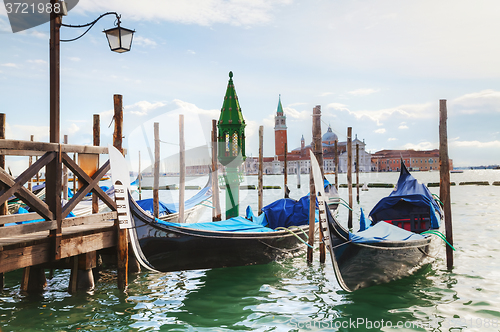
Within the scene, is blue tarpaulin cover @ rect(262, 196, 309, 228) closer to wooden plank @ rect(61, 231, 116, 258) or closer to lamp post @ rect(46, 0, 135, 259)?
wooden plank @ rect(61, 231, 116, 258)

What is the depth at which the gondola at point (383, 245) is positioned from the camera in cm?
384

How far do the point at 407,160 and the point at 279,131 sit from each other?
26.9 metres

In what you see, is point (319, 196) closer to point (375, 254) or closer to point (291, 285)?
point (375, 254)

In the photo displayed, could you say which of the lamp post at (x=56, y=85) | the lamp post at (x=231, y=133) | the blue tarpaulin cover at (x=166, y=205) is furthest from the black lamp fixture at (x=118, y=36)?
the lamp post at (x=231, y=133)

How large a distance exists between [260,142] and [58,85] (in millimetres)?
5908

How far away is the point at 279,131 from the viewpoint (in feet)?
259

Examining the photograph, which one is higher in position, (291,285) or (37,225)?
(37,225)

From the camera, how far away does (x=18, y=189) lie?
3174 millimetres

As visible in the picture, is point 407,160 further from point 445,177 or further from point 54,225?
point 54,225

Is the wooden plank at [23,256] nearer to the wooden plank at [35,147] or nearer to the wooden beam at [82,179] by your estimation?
the wooden beam at [82,179]

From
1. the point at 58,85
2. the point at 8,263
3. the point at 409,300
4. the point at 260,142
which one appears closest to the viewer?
the point at 8,263

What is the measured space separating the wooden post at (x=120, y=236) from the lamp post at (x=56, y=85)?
0.71m

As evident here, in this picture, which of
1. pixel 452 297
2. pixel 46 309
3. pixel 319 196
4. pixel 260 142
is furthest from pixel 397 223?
pixel 46 309

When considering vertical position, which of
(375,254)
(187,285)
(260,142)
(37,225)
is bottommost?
(187,285)
